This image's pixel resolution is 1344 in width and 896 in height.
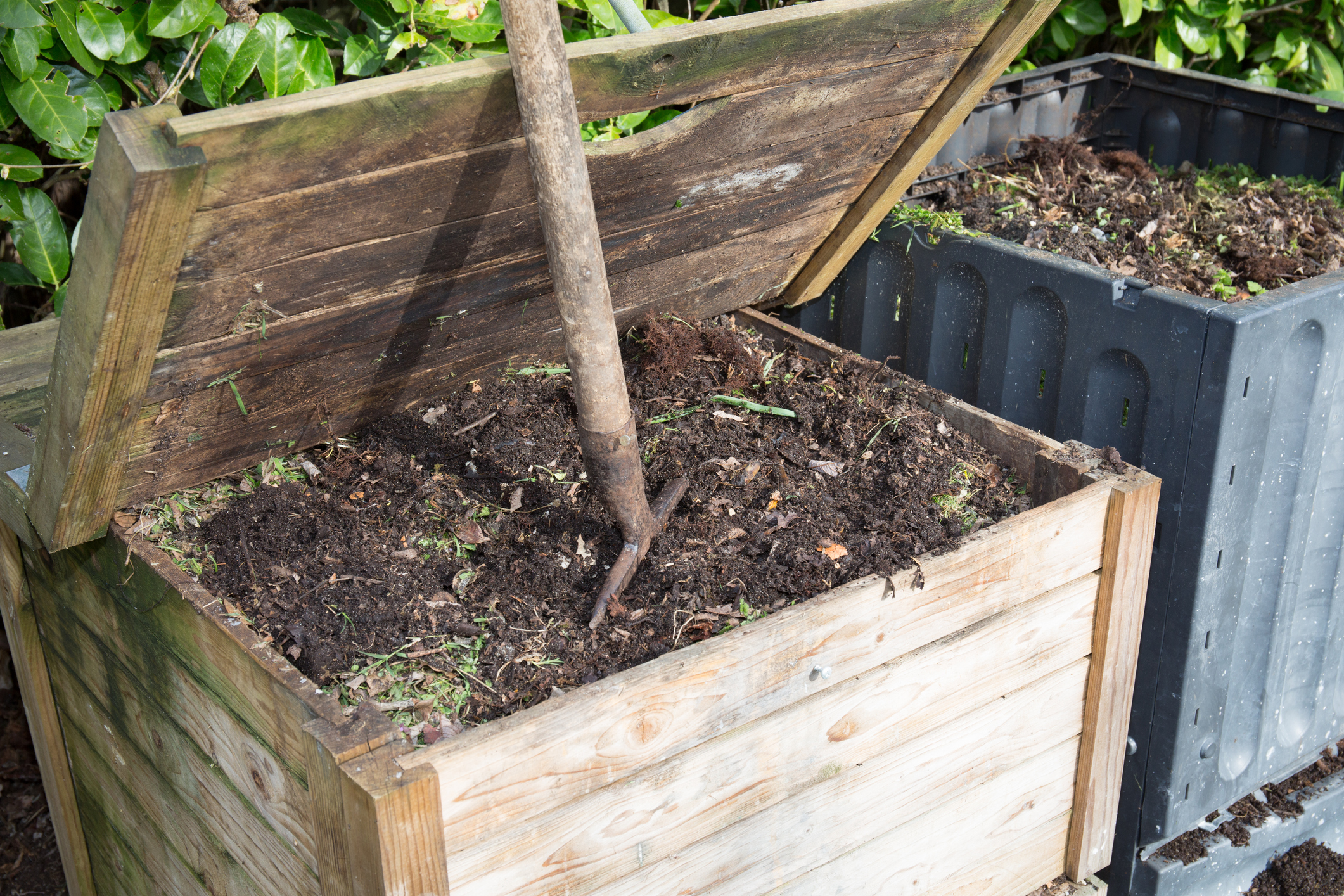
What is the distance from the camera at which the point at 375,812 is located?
3.90 feet

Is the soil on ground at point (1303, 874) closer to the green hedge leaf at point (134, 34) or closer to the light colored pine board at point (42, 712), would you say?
the light colored pine board at point (42, 712)

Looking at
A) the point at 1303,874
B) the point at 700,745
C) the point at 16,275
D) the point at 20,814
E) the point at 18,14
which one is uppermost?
the point at 18,14

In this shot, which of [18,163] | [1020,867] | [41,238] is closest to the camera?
[1020,867]

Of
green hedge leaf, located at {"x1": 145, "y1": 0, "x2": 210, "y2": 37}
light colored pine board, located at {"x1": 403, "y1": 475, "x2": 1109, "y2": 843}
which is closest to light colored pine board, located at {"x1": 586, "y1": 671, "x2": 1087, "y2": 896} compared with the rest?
light colored pine board, located at {"x1": 403, "y1": 475, "x2": 1109, "y2": 843}

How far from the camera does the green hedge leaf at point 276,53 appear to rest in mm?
2014

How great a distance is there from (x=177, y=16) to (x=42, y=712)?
1318mm

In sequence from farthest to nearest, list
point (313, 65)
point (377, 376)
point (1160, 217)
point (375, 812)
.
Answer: point (1160, 217)
point (313, 65)
point (377, 376)
point (375, 812)

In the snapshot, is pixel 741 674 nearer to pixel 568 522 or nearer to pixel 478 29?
pixel 568 522

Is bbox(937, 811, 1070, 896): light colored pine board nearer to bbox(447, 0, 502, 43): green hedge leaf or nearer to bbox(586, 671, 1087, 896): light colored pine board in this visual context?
bbox(586, 671, 1087, 896): light colored pine board

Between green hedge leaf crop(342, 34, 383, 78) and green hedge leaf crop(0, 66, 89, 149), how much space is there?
0.49 meters

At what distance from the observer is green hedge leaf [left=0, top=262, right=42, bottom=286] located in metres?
2.50

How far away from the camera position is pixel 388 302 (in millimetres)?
1652

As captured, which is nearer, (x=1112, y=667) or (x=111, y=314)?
(x=111, y=314)

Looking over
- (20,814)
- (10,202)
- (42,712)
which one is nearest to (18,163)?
(10,202)
